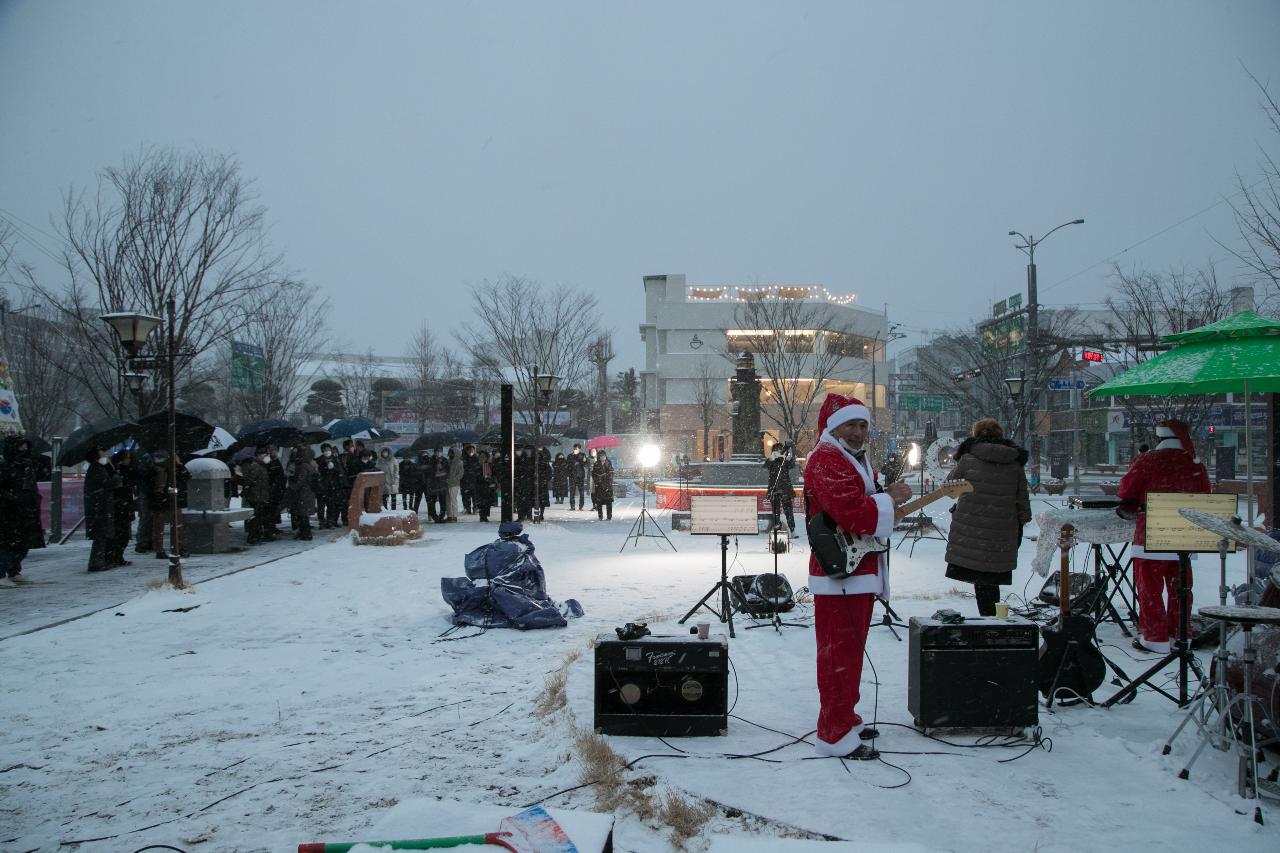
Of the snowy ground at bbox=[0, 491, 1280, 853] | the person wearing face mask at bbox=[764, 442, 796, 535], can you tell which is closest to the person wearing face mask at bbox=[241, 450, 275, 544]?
the snowy ground at bbox=[0, 491, 1280, 853]

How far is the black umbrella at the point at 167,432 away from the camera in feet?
44.7

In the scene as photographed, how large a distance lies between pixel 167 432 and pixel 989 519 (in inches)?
533

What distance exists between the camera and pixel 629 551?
14.6 meters

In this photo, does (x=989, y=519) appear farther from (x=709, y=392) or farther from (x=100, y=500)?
(x=709, y=392)

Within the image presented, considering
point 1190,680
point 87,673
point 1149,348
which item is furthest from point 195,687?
point 1149,348

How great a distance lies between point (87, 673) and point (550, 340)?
20364 millimetres

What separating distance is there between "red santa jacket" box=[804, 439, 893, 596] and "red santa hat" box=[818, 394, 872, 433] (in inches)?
6.4

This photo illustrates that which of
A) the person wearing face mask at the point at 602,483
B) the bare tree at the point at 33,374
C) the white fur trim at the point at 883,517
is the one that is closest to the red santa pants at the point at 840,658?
the white fur trim at the point at 883,517

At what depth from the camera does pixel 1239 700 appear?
4.07 meters

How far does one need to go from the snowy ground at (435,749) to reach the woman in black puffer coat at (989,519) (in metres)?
0.92

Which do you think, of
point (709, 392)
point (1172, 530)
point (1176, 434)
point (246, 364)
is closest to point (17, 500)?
point (246, 364)

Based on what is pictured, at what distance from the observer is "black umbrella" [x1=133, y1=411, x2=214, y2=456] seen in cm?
1362

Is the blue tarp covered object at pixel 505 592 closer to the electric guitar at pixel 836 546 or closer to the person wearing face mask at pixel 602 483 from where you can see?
the electric guitar at pixel 836 546

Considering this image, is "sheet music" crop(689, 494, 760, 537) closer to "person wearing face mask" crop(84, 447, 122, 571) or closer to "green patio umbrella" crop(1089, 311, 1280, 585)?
"green patio umbrella" crop(1089, 311, 1280, 585)
